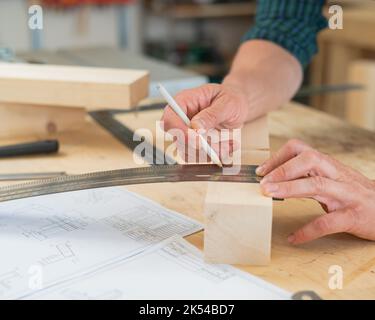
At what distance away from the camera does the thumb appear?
87cm

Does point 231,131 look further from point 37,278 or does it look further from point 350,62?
point 350,62

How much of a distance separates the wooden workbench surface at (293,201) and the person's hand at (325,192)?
0.03 metres

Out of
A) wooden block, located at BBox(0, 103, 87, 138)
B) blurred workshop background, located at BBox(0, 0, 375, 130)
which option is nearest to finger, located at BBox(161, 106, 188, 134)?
wooden block, located at BBox(0, 103, 87, 138)


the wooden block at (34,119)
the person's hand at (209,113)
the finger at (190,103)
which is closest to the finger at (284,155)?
the person's hand at (209,113)

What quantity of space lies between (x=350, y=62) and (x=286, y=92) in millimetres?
1899

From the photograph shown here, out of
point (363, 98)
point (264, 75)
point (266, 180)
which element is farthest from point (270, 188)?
point (363, 98)

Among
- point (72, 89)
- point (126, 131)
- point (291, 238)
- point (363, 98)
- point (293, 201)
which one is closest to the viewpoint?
point (291, 238)

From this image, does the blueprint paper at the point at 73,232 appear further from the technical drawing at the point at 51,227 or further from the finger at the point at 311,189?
the finger at the point at 311,189

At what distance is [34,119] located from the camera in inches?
49.5

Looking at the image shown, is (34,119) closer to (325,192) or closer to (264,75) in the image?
(264,75)

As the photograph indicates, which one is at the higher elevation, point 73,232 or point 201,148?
point 201,148

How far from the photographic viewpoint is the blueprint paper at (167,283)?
0.64 metres

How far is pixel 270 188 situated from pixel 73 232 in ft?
0.96

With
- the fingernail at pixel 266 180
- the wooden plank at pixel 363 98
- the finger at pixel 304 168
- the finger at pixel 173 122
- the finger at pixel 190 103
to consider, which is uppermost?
the finger at pixel 190 103
